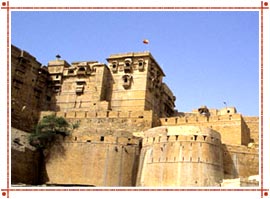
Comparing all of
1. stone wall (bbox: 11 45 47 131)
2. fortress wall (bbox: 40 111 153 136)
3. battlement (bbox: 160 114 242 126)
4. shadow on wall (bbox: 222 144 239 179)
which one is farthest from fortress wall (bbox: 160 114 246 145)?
stone wall (bbox: 11 45 47 131)

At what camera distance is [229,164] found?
21.9 metres

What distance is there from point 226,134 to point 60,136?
32.8 feet

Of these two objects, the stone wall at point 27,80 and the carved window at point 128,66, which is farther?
the carved window at point 128,66

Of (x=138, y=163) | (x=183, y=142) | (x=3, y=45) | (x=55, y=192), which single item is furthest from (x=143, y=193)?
(x=138, y=163)

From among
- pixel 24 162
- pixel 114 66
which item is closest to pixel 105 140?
pixel 24 162

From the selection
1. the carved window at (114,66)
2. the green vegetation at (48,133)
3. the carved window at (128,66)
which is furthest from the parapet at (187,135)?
the carved window at (114,66)

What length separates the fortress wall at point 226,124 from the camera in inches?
995

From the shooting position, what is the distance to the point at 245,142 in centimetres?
2564

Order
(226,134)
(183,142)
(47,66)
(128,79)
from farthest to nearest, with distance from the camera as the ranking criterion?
(47,66)
(128,79)
(226,134)
(183,142)

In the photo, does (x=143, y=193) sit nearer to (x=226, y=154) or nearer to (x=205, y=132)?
(x=205, y=132)

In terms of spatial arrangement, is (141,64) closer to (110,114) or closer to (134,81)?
(134,81)

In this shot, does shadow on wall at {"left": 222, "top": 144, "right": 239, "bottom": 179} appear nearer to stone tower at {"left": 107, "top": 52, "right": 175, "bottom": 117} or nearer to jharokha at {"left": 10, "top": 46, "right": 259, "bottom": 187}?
jharokha at {"left": 10, "top": 46, "right": 259, "bottom": 187}

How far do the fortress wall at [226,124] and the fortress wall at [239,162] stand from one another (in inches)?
104

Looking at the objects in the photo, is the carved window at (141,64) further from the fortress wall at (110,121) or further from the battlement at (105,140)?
the battlement at (105,140)
